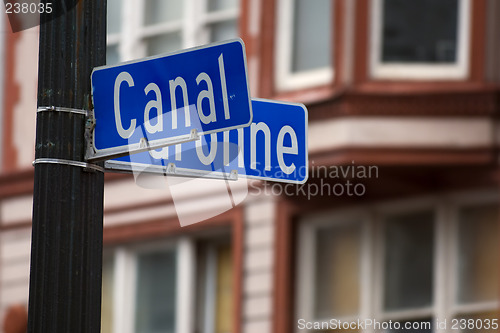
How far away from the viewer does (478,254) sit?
11.3 m

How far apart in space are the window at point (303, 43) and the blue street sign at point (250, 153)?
6809 mm

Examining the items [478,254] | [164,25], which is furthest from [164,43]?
[478,254]

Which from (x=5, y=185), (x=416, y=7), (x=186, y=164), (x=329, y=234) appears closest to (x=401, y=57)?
(x=416, y=7)

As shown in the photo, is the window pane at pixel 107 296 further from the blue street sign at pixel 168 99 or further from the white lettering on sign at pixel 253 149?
the blue street sign at pixel 168 99

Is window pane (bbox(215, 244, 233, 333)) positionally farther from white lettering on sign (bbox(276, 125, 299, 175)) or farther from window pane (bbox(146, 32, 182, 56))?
white lettering on sign (bbox(276, 125, 299, 175))

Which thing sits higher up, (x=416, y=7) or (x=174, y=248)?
(x=416, y=7)

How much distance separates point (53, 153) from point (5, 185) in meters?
10.8

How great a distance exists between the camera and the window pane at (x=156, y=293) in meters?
13.7

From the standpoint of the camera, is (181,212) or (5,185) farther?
(5,185)

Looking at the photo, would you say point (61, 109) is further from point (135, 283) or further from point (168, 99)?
point (135, 283)

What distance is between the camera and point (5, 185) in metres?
15.2

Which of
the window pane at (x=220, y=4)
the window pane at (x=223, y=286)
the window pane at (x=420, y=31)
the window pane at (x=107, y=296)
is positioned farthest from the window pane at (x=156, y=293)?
the window pane at (x=420, y=31)

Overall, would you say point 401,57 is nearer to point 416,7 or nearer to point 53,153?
point 416,7

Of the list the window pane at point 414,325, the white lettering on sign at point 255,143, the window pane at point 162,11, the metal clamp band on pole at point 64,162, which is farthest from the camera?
the window pane at point 162,11
